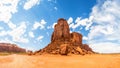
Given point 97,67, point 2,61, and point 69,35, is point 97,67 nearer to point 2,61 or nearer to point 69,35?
point 2,61

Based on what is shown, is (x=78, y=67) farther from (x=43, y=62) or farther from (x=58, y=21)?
(x=58, y=21)

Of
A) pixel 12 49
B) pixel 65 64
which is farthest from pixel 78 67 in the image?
pixel 12 49

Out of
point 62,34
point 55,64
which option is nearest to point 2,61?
point 55,64

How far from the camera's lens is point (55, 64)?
1753 centimetres

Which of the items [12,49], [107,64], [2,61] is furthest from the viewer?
[12,49]

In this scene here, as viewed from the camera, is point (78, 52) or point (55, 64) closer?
point (55, 64)

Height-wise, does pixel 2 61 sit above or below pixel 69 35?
below

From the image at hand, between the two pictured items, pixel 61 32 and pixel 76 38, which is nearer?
pixel 61 32

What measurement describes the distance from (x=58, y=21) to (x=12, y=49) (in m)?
116

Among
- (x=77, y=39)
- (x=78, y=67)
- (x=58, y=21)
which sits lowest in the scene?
(x=78, y=67)

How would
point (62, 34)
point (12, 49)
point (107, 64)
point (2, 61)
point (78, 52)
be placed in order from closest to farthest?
1. point (2, 61)
2. point (107, 64)
3. point (78, 52)
4. point (62, 34)
5. point (12, 49)

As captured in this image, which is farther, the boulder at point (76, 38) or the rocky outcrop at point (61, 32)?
the rocky outcrop at point (61, 32)

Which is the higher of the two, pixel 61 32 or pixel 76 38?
pixel 61 32

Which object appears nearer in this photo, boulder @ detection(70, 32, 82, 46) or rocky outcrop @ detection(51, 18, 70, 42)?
boulder @ detection(70, 32, 82, 46)
